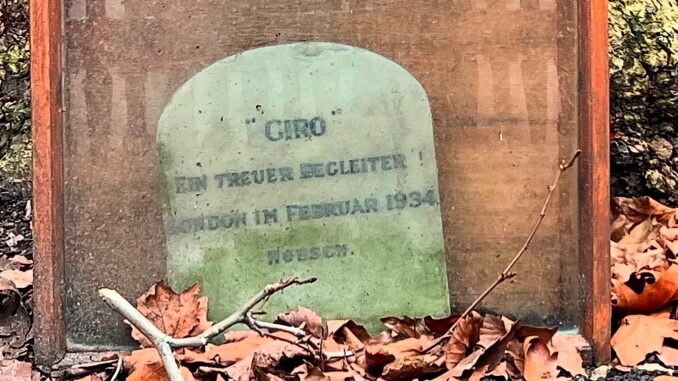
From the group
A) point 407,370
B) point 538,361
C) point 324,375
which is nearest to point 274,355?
point 324,375

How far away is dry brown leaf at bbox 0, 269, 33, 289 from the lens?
1.80 meters

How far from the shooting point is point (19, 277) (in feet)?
6.09

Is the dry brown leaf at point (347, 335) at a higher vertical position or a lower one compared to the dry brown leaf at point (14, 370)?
higher

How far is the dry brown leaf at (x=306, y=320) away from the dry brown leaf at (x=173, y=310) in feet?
0.44

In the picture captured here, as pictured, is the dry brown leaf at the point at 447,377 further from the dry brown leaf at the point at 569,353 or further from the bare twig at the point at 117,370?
the bare twig at the point at 117,370

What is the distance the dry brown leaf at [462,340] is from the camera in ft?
4.72

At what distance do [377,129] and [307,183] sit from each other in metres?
0.16

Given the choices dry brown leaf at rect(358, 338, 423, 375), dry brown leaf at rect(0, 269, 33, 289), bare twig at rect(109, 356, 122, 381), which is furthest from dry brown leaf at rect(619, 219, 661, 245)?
dry brown leaf at rect(0, 269, 33, 289)

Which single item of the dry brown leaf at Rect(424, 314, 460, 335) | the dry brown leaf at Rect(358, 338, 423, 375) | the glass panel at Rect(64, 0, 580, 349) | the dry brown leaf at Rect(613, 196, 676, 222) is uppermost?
the glass panel at Rect(64, 0, 580, 349)

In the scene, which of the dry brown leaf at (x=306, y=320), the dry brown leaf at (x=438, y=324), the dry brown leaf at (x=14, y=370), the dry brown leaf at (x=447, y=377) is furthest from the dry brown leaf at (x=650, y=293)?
the dry brown leaf at (x=14, y=370)

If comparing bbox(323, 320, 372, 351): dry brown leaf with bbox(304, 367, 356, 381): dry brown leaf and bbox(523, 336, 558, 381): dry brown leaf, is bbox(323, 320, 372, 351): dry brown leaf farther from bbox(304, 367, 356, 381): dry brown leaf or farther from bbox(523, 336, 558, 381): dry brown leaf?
bbox(523, 336, 558, 381): dry brown leaf

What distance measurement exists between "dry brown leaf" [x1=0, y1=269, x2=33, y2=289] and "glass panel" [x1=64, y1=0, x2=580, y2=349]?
0.25 m

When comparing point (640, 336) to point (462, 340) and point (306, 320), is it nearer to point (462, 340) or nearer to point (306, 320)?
point (462, 340)

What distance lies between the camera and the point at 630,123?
90.0 inches
